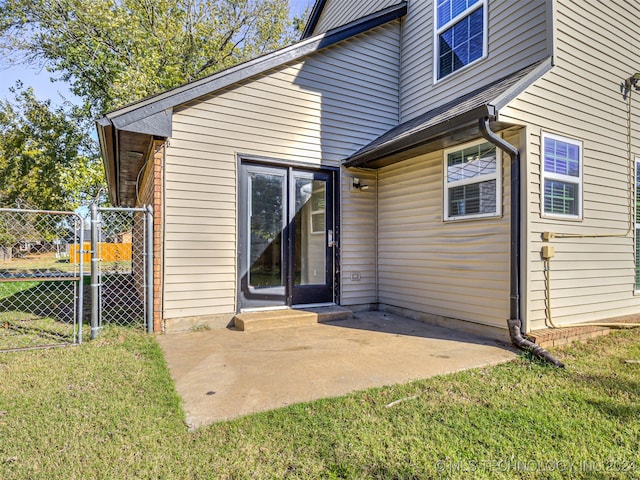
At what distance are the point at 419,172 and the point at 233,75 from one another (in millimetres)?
3093

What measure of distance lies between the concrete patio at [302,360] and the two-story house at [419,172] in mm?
575

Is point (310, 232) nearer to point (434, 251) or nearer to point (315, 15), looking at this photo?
point (434, 251)

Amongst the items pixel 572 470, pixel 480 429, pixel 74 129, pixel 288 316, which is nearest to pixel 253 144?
pixel 288 316

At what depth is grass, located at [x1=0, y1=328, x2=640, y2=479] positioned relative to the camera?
1.79 meters

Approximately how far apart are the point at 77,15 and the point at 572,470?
16.1 m

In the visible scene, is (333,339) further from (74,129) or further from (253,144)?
(74,129)

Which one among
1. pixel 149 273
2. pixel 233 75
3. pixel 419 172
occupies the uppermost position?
pixel 233 75

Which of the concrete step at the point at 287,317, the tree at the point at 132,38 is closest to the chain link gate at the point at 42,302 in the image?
the concrete step at the point at 287,317

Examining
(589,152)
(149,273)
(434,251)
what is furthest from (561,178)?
(149,273)

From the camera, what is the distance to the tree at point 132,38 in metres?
11.3

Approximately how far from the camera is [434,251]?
16.6ft

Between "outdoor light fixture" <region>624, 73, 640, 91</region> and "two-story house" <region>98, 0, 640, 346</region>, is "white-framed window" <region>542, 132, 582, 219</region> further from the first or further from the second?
"outdoor light fixture" <region>624, 73, 640, 91</region>

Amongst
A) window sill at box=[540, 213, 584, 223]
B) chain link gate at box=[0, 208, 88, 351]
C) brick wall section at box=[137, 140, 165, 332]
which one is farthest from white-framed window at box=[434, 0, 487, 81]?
chain link gate at box=[0, 208, 88, 351]

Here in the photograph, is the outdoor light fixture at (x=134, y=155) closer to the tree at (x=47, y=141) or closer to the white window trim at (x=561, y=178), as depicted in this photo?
the white window trim at (x=561, y=178)
